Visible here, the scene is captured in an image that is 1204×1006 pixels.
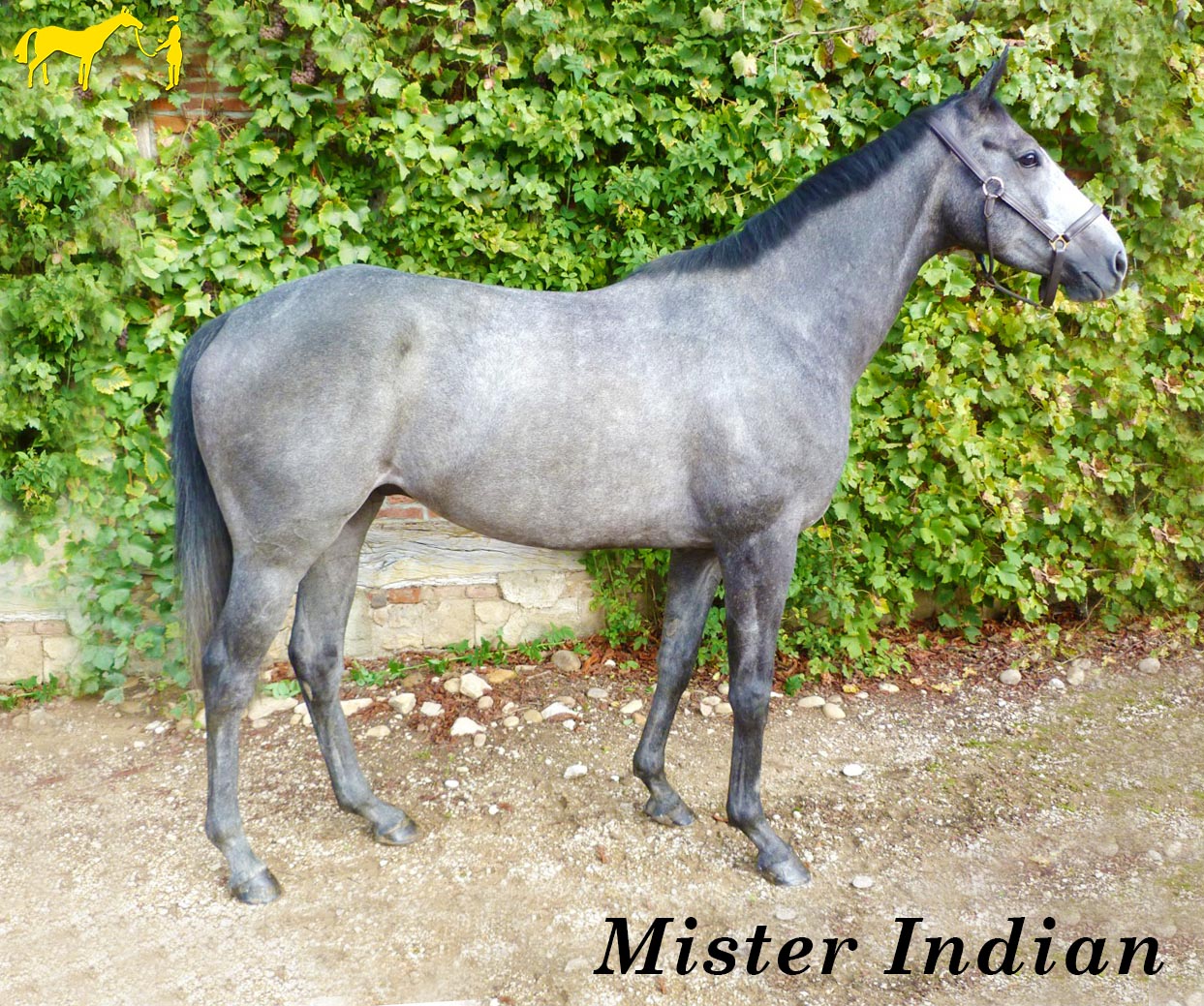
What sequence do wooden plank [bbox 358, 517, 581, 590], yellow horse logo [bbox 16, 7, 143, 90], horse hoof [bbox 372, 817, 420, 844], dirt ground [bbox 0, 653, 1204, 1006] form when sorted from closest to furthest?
dirt ground [bbox 0, 653, 1204, 1006], horse hoof [bbox 372, 817, 420, 844], yellow horse logo [bbox 16, 7, 143, 90], wooden plank [bbox 358, 517, 581, 590]

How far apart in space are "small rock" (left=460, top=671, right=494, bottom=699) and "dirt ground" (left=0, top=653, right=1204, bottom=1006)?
0.69 ft

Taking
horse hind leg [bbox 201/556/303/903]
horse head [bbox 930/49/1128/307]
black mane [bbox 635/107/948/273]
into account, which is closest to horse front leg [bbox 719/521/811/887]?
black mane [bbox 635/107/948/273]

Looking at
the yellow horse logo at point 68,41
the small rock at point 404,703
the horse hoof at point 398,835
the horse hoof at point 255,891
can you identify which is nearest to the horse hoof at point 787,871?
the horse hoof at point 398,835

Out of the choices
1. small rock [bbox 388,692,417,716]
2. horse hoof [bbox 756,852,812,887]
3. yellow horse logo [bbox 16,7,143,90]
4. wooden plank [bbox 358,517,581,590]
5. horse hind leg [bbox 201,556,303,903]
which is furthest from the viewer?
wooden plank [bbox 358,517,581,590]

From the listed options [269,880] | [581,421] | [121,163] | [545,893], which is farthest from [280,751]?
[121,163]

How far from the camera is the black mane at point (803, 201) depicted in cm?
289

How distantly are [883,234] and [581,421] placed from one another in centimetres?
112

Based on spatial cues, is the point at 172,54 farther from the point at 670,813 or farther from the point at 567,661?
the point at 670,813

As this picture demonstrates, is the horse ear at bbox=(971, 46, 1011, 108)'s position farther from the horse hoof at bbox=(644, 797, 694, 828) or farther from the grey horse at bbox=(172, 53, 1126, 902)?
the horse hoof at bbox=(644, 797, 694, 828)

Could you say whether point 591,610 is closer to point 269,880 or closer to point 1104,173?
point 269,880

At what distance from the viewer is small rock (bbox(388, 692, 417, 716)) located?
425 cm

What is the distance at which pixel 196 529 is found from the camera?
9.50ft

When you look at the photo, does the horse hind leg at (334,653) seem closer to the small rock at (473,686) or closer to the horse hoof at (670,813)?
the horse hoof at (670,813)

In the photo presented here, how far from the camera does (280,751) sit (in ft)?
12.9
